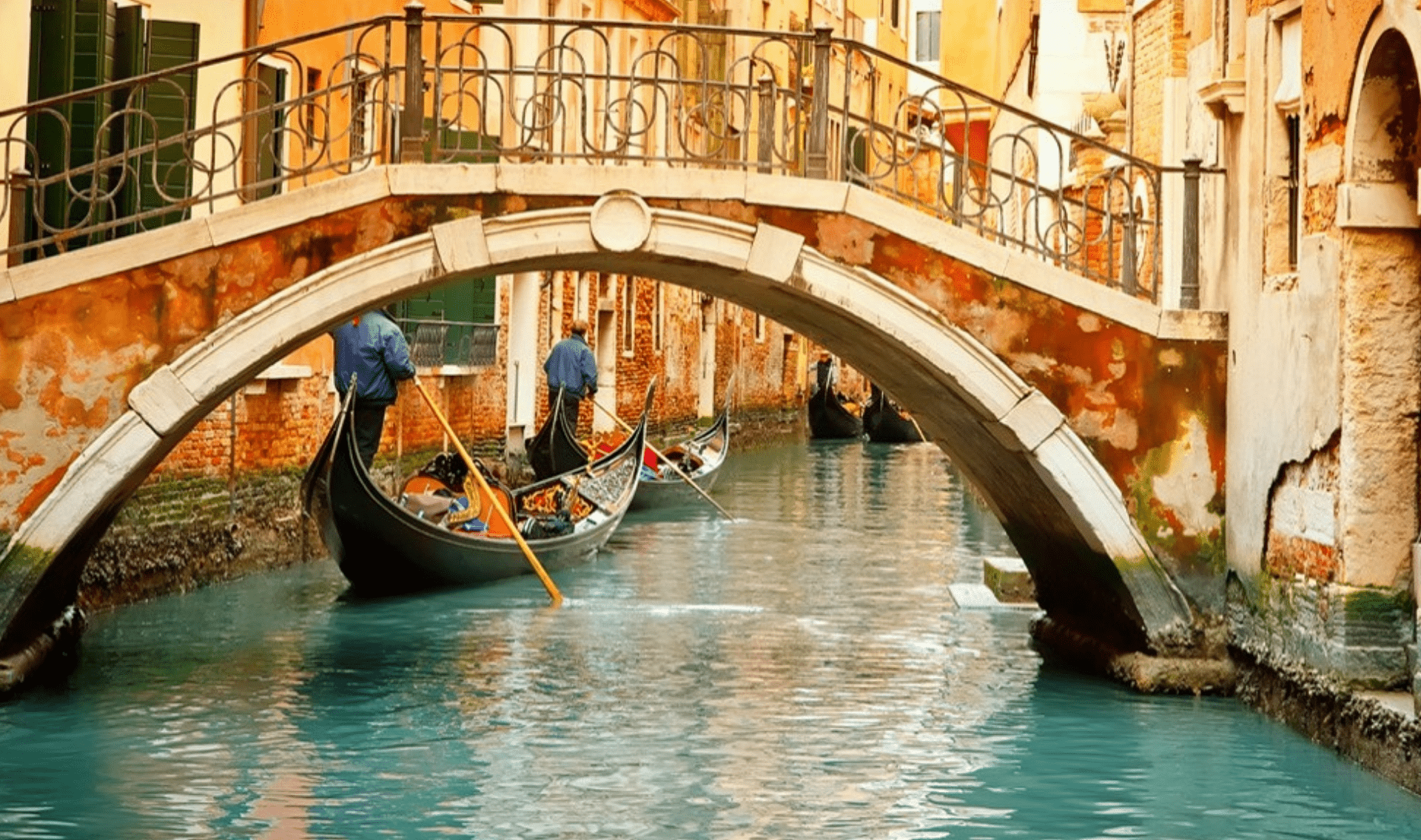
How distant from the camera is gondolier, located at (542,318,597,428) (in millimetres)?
16984

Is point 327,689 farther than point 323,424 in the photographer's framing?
No

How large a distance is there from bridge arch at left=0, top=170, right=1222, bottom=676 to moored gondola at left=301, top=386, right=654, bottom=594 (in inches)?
85.0

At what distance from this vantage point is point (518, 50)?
17.8m

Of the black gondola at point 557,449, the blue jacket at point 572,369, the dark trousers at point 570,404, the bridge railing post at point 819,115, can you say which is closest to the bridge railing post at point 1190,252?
the bridge railing post at point 819,115

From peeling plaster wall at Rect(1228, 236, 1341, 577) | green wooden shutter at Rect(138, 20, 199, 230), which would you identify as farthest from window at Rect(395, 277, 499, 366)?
peeling plaster wall at Rect(1228, 236, 1341, 577)

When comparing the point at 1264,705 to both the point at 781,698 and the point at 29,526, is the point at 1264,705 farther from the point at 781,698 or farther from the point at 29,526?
the point at 29,526

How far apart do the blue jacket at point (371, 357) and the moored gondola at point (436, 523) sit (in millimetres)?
600

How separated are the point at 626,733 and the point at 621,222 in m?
1.73

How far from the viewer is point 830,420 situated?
3045cm

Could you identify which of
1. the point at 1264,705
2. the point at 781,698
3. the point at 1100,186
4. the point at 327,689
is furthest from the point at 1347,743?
the point at 1100,186

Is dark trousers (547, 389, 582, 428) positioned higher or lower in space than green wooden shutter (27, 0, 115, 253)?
lower

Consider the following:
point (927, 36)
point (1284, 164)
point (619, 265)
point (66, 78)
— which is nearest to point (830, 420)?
point (927, 36)

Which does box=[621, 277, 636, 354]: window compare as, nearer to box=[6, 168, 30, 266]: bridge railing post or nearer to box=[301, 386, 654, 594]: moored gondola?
box=[301, 386, 654, 594]: moored gondola

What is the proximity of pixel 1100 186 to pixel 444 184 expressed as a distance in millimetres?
8301
